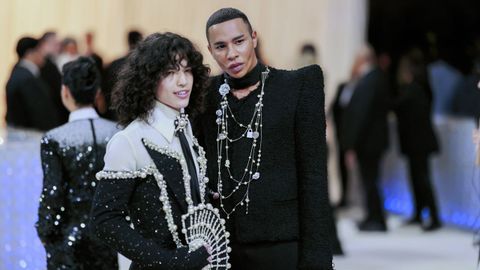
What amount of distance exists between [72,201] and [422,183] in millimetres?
5566

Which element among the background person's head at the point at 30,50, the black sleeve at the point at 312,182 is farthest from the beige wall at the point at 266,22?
the black sleeve at the point at 312,182

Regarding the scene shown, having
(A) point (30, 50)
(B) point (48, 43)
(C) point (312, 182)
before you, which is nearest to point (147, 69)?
(C) point (312, 182)

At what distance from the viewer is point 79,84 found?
454cm

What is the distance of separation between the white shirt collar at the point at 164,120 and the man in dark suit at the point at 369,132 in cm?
597

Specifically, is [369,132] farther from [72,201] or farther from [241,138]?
[241,138]

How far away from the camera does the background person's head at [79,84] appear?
14.9 feet

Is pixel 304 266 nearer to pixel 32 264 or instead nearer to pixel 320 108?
pixel 320 108

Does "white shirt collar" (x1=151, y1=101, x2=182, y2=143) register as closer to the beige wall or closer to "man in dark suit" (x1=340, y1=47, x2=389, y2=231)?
"man in dark suit" (x1=340, y1=47, x2=389, y2=231)

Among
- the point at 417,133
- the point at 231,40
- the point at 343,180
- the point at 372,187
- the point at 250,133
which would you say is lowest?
the point at 343,180

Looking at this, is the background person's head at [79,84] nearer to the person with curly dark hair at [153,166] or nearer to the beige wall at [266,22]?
the person with curly dark hair at [153,166]

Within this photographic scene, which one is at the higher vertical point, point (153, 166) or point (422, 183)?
point (153, 166)

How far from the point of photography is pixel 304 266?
11.0 feet

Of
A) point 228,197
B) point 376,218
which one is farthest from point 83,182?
point 376,218

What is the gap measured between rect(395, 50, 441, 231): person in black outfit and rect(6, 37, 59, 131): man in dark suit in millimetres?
3246
